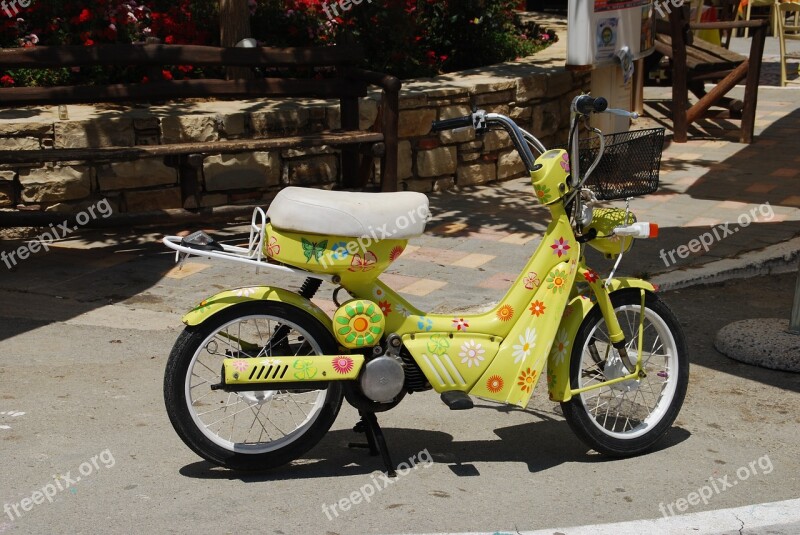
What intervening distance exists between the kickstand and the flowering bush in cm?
416

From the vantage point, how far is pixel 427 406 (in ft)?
16.2

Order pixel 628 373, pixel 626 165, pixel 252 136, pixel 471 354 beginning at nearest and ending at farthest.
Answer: pixel 471 354 → pixel 628 373 → pixel 626 165 → pixel 252 136

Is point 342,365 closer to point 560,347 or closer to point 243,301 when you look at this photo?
point 243,301

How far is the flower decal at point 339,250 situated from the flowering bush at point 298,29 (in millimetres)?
4191

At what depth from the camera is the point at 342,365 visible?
403cm

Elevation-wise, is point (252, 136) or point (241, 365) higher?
point (252, 136)

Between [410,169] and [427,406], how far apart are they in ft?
13.8

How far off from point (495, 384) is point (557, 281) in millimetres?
467

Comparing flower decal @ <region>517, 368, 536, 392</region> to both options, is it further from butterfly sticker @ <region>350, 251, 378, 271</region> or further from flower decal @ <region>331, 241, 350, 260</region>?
flower decal @ <region>331, 241, 350, 260</region>

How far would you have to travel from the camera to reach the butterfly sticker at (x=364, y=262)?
157 inches

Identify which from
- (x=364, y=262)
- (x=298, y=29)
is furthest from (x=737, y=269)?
(x=298, y=29)

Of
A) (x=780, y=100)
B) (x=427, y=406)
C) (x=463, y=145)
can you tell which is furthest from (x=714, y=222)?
(x=780, y=100)

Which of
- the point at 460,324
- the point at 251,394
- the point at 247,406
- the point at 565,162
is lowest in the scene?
the point at 247,406

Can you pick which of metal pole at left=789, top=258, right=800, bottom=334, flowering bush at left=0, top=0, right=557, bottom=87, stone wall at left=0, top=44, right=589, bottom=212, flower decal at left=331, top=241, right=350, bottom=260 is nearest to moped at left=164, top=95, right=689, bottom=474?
flower decal at left=331, top=241, right=350, bottom=260
